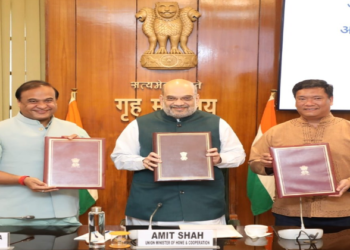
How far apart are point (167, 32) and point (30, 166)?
1.96 m

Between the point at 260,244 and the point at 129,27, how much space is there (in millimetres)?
2600

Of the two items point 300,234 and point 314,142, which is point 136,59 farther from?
point 300,234

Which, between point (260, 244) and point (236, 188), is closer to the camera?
point (260, 244)

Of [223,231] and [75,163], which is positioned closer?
[223,231]

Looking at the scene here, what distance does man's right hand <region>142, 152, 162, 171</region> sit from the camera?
2.64 m

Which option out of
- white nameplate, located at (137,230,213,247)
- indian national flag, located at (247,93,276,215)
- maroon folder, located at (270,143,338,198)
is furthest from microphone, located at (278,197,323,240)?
indian national flag, located at (247,93,276,215)

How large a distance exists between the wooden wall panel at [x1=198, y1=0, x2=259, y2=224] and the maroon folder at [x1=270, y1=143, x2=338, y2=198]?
5.57 ft

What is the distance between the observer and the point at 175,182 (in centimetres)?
283

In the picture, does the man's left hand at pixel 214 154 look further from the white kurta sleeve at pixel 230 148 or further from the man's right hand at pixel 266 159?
the man's right hand at pixel 266 159

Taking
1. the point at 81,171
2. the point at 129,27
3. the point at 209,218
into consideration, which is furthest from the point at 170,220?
the point at 129,27

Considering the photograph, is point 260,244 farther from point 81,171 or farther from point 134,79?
point 134,79

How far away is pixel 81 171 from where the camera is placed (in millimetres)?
2568

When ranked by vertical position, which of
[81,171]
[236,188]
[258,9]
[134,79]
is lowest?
[236,188]

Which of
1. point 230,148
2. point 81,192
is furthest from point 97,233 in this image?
point 81,192
